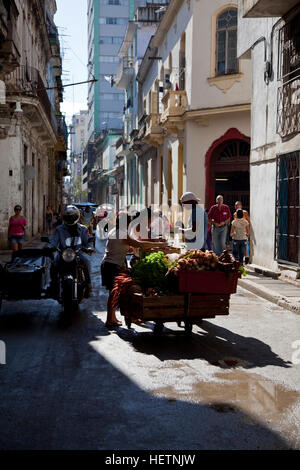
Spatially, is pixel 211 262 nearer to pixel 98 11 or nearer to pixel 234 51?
pixel 234 51

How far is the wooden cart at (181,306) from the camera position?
6785 millimetres

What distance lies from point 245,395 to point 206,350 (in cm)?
163

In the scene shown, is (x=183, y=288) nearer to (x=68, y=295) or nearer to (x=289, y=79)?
(x=68, y=295)

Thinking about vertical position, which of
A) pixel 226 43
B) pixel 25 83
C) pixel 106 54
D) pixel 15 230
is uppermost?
pixel 106 54

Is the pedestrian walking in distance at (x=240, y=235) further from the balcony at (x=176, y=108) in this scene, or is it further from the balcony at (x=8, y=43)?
the balcony at (x=176, y=108)

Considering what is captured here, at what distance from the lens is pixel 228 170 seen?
22297mm

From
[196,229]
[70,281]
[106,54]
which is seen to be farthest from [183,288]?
[106,54]

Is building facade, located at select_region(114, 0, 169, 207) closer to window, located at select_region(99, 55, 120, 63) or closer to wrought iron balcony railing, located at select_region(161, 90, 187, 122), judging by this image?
wrought iron balcony railing, located at select_region(161, 90, 187, 122)

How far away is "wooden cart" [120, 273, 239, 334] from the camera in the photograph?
22.3 ft

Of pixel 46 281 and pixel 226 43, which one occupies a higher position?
pixel 226 43

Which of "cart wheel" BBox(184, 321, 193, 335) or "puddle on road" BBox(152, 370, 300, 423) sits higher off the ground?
"cart wheel" BBox(184, 321, 193, 335)

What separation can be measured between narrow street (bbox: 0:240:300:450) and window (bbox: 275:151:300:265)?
454 centimetres

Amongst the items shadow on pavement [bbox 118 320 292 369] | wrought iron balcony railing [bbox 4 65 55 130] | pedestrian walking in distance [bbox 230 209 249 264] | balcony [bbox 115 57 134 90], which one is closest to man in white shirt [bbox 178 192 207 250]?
shadow on pavement [bbox 118 320 292 369]

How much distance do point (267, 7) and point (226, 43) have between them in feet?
29.7
